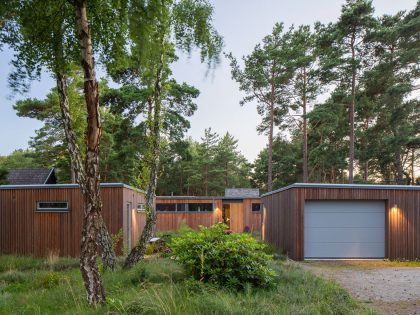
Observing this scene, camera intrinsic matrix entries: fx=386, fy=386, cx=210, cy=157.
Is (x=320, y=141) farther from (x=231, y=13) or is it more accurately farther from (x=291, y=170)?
(x=231, y=13)

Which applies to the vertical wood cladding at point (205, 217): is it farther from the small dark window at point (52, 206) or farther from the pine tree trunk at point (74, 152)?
the pine tree trunk at point (74, 152)

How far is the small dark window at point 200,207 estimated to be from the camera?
24.2 m

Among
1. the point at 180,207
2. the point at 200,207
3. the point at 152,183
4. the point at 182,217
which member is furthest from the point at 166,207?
the point at 152,183

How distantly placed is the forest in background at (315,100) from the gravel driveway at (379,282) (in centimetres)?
911

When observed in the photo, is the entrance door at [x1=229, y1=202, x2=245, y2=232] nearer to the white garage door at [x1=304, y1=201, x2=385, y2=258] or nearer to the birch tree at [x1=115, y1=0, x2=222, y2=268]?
the white garage door at [x1=304, y1=201, x2=385, y2=258]

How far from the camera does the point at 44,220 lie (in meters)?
12.4

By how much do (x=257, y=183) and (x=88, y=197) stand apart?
130 feet

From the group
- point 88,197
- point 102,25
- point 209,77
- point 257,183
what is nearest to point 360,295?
point 209,77

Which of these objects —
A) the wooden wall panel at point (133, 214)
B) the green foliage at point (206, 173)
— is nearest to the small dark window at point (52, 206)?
the wooden wall panel at point (133, 214)

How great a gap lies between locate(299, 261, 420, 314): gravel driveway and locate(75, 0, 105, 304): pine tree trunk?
4138mm

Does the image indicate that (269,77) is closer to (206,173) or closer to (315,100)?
(315,100)

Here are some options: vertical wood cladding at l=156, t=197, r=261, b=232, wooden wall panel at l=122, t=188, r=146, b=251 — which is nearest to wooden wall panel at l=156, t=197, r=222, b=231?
vertical wood cladding at l=156, t=197, r=261, b=232

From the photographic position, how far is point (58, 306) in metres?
5.02

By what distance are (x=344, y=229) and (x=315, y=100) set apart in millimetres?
15230
